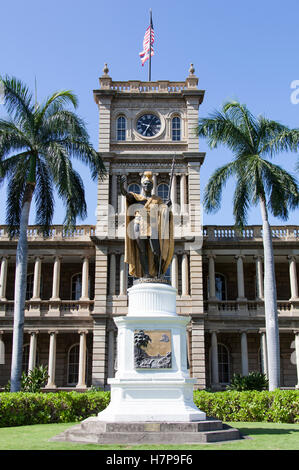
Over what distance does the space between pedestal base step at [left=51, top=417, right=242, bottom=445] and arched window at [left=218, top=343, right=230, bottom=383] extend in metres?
19.7

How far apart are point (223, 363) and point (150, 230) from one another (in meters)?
19.9

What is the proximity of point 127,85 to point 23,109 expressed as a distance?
1208cm

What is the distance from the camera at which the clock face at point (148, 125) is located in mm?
28562

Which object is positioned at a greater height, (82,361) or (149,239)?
(149,239)

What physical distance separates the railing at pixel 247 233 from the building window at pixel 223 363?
6.14 m

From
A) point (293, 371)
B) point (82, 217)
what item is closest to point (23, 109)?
point (82, 217)

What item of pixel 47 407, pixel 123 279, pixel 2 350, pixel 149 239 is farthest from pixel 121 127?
pixel 149 239

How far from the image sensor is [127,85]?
29.1 meters

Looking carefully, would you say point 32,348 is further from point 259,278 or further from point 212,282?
point 259,278

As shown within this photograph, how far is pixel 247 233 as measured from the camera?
28.0 m

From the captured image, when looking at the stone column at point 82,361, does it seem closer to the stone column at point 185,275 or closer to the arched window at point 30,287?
the arched window at point 30,287

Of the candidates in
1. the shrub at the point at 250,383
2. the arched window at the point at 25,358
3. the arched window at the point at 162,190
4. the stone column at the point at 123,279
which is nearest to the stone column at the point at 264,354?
the shrub at the point at 250,383

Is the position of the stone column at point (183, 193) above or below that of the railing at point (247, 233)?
above
